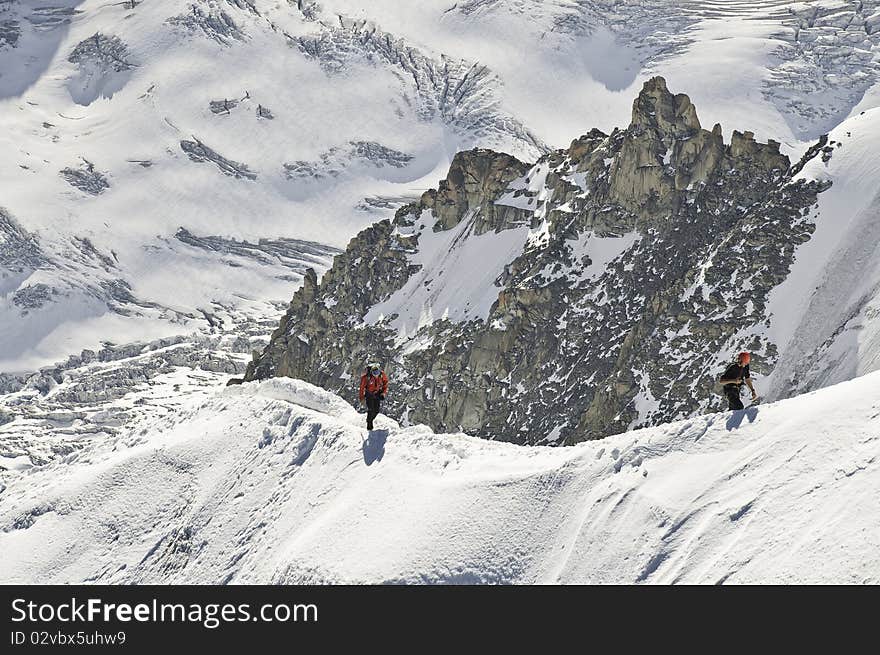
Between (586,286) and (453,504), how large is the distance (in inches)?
2367

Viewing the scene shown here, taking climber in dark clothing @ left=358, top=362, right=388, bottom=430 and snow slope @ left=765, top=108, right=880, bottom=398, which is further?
snow slope @ left=765, top=108, right=880, bottom=398

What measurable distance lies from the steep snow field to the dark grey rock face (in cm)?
2856

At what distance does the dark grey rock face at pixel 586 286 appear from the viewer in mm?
73312

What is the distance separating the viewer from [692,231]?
9012 centimetres

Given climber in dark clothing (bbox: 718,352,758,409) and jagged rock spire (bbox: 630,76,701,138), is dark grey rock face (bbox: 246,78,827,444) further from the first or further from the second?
climber in dark clothing (bbox: 718,352,758,409)

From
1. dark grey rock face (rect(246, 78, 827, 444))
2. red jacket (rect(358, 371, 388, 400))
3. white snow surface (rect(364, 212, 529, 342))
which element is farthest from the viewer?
white snow surface (rect(364, 212, 529, 342))

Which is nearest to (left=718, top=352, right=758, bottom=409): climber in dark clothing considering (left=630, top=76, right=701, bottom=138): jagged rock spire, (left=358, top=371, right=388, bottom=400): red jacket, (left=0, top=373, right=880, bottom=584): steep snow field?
(left=0, top=373, right=880, bottom=584): steep snow field

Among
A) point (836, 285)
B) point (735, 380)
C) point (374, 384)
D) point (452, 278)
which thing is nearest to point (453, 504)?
point (374, 384)

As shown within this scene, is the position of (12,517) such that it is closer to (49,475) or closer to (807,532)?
(49,475)

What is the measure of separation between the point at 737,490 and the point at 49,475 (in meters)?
32.7

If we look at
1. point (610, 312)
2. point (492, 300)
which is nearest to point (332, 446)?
point (610, 312)

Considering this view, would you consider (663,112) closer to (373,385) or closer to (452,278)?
(452,278)

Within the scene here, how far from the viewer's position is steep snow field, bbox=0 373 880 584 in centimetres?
2878

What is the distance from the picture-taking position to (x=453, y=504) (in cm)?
3600
